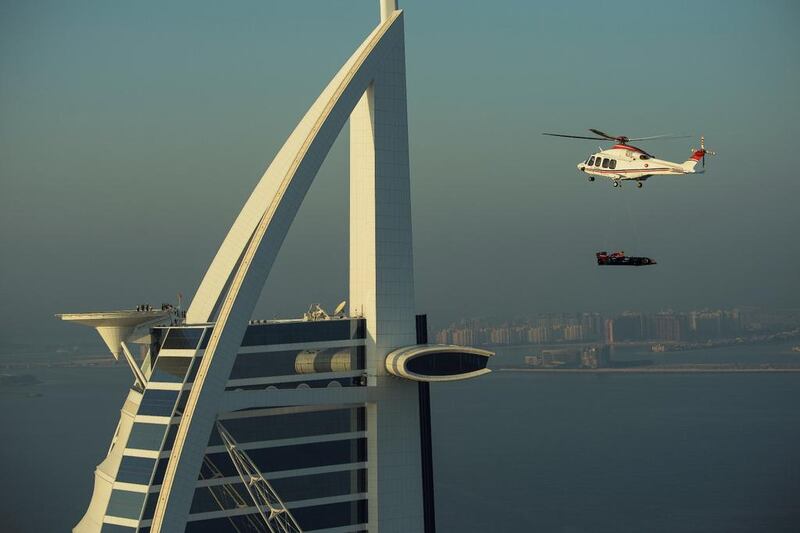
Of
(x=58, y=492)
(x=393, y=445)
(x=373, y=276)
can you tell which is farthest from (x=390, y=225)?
(x=58, y=492)

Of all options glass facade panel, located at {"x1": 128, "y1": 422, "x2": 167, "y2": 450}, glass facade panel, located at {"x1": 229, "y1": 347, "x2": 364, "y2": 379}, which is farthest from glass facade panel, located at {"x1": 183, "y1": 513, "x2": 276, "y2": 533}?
glass facade panel, located at {"x1": 229, "y1": 347, "x2": 364, "y2": 379}

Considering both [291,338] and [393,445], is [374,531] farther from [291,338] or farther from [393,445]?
[291,338]

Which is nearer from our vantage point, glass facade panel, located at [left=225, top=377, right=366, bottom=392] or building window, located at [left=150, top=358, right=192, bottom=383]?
building window, located at [left=150, top=358, right=192, bottom=383]

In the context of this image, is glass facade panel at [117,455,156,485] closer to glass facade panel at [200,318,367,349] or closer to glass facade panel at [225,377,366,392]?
glass facade panel at [225,377,366,392]

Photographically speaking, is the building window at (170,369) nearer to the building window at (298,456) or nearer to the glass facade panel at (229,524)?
the building window at (298,456)

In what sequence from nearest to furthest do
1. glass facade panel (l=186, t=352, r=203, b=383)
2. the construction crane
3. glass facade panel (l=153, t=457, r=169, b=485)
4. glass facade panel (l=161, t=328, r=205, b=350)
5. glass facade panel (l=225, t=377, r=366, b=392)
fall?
1. glass facade panel (l=153, t=457, r=169, b=485)
2. glass facade panel (l=186, t=352, r=203, b=383)
3. glass facade panel (l=161, t=328, r=205, b=350)
4. glass facade panel (l=225, t=377, r=366, b=392)
5. the construction crane

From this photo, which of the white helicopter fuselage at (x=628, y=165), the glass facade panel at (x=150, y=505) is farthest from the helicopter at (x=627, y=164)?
the glass facade panel at (x=150, y=505)

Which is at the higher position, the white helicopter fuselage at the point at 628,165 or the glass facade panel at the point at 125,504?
the white helicopter fuselage at the point at 628,165
